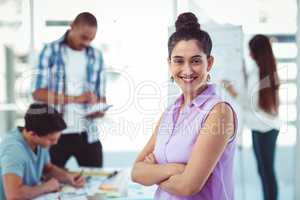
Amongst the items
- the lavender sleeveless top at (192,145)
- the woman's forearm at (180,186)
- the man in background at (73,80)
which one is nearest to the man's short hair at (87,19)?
the man in background at (73,80)

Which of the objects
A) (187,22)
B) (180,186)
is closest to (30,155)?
(180,186)

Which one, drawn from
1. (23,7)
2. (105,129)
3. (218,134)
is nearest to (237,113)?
(218,134)

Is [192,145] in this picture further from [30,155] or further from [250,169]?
[30,155]

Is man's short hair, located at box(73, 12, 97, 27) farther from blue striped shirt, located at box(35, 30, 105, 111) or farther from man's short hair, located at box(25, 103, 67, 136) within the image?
man's short hair, located at box(25, 103, 67, 136)

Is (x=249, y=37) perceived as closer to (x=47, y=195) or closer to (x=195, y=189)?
(x=195, y=189)

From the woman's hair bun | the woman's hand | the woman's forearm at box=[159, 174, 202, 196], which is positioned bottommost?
the woman's forearm at box=[159, 174, 202, 196]

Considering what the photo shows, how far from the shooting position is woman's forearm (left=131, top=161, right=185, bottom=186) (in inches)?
66.2

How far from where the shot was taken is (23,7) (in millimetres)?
1891

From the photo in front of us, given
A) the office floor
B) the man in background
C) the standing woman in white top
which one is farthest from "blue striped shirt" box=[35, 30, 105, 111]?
the standing woman in white top

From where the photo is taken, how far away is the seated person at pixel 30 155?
193 centimetres

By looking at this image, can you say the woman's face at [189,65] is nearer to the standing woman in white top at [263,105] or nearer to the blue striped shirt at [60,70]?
the standing woman in white top at [263,105]

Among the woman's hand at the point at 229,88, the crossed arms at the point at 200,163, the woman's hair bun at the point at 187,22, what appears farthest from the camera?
the woman's hand at the point at 229,88

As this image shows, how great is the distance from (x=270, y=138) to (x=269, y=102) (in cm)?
19

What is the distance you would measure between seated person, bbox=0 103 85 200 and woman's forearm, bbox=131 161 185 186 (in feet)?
1.33
